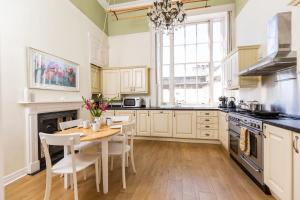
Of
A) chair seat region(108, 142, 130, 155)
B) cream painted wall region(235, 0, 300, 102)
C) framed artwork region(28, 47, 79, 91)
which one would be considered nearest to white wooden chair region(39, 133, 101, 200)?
chair seat region(108, 142, 130, 155)

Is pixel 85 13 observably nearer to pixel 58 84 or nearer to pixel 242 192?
pixel 58 84

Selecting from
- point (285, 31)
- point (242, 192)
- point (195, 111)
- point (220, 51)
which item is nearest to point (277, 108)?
point (285, 31)

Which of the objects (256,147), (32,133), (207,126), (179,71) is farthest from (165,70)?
(32,133)

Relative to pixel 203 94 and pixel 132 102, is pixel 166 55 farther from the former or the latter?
pixel 132 102

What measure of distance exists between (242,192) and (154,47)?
413 centimetres

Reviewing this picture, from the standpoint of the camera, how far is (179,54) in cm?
511

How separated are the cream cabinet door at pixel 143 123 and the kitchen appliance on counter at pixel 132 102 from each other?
0.36 m

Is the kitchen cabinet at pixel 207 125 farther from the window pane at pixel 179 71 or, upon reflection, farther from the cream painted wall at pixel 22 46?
the cream painted wall at pixel 22 46

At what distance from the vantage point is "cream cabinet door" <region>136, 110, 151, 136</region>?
456 cm

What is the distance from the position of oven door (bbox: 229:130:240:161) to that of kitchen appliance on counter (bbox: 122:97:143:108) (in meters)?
2.62

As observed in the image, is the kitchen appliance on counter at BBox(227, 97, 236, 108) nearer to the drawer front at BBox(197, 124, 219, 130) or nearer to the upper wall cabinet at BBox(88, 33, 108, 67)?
the drawer front at BBox(197, 124, 219, 130)

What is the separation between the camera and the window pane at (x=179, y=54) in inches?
200

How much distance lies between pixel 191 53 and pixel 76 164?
4.32 metres

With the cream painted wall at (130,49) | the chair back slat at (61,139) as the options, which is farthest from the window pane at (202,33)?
the chair back slat at (61,139)
